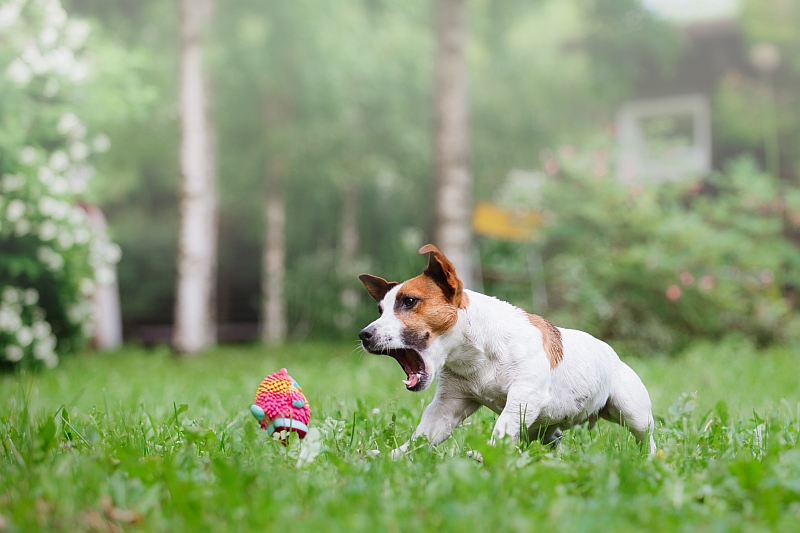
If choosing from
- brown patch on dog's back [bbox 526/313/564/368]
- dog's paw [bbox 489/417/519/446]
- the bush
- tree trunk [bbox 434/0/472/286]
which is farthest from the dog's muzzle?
the bush

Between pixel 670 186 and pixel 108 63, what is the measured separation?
22.5ft


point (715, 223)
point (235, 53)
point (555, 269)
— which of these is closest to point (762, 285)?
point (715, 223)

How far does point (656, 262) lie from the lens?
863 centimetres

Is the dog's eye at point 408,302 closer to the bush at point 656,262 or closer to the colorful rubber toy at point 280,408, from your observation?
the colorful rubber toy at point 280,408

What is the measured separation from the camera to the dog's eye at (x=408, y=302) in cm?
259

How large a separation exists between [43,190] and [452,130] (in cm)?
415

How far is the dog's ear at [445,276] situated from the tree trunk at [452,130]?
557 centimetres

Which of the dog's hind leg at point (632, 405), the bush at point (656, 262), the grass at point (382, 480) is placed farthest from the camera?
the bush at point (656, 262)

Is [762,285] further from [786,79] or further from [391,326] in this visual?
[391,326]

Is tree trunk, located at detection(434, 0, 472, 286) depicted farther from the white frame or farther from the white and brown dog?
the white frame

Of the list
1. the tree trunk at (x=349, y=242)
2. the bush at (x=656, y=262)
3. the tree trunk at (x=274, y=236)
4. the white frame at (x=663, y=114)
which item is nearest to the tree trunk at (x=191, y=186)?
the tree trunk at (x=349, y=242)

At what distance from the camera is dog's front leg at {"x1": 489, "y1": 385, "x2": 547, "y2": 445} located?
8.27ft

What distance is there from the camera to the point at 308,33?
11.5 meters

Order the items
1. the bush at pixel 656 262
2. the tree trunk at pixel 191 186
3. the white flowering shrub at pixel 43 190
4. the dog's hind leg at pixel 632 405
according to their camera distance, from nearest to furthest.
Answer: the dog's hind leg at pixel 632 405, the white flowering shrub at pixel 43 190, the bush at pixel 656 262, the tree trunk at pixel 191 186
